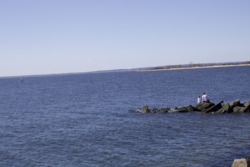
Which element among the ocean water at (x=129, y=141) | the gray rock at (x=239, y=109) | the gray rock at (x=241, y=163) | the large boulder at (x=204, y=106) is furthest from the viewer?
the large boulder at (x=204, y=106)

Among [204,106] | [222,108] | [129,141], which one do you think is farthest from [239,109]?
[129,141]

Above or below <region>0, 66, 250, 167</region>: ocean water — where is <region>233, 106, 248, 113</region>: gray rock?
above

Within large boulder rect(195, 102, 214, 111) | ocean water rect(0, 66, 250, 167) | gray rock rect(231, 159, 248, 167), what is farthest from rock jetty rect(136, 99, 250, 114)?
gray rock rect(231, 159, 248, 167)

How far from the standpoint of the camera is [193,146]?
22156mm

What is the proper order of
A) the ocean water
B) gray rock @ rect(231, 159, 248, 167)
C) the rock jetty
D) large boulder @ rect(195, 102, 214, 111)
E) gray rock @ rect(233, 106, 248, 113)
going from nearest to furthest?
gray rock @ rect(231, 159, 248, 167), the ocean water, gray rock @ rect(233, 106, 248, 113), the rock jetty, large boulder @ rect(195, 102, 214, 111)

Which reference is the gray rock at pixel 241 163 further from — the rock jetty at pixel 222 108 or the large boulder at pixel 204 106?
the large boulder at pixel 204 106

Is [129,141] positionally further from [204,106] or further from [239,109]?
[239,109]

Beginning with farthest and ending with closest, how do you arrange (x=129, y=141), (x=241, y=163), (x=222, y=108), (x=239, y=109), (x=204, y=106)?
(x=204, y=106)
(x=222, y=108)
(x=239, y=109)
(x=129, y=141)
(x=241, y=163)

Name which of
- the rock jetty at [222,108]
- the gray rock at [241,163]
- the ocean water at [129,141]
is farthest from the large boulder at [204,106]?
the gray rock at [241,163]

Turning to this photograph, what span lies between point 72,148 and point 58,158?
238cm

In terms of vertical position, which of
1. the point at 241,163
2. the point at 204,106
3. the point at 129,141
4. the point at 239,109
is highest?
the point at 204,106

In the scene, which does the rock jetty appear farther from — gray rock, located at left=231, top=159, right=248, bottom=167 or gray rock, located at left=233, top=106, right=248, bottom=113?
gray rock, located at left=231, top=159, right=248, bottom=167

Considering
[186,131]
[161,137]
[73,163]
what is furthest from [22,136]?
[186,131]

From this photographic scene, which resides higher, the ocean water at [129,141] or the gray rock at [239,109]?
the gray rock at [239,109]
